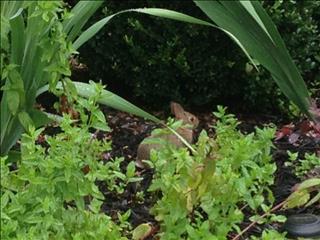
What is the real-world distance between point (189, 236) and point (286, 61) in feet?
3.76

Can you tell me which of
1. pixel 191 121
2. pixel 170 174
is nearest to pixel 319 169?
pixel 191 121

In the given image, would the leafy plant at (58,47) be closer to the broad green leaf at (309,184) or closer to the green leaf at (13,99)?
the green leaf at (13,99)

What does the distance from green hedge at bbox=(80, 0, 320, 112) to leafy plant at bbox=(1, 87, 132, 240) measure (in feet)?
5.43

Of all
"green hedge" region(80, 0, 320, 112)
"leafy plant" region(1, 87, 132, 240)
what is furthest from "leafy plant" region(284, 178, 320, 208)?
"green hedge" region(80, 0, 320, 112)

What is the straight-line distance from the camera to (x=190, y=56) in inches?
161

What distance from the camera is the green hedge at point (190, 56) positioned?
160 inches

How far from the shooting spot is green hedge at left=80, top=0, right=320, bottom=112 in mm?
4062

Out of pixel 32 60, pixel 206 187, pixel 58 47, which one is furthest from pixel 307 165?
pixel 58 47

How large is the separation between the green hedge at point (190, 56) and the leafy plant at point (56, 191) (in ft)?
5.43

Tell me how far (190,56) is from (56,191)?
1850 millimetres

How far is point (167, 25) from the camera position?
403cm

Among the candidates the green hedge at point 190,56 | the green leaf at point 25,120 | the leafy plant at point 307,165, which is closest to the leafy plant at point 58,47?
the green leaf at point 25,120

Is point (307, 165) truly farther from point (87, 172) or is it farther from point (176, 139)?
point (87, 172)

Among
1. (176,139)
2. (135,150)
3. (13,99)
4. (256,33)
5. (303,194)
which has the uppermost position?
(256,33)
